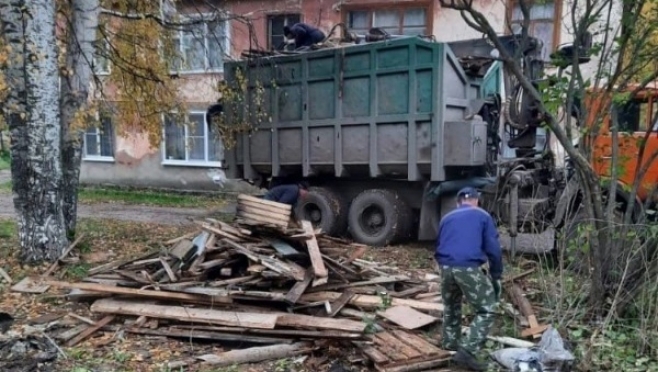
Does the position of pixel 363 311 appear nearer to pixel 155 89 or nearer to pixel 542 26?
pixel 155 89

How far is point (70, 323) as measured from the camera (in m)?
5.70

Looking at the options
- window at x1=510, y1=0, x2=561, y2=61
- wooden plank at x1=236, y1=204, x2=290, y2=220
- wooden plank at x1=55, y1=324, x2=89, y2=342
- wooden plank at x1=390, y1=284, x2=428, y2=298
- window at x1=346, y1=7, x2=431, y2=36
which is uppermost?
window at x1=346, y1=7, x2=431, y2=36

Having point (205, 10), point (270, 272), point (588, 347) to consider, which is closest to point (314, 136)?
point (270, 272)

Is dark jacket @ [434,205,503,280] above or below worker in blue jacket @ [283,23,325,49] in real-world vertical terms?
below

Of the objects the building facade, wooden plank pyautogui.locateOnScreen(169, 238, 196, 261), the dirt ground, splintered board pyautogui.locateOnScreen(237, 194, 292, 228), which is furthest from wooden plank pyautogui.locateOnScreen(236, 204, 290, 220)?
the building facade

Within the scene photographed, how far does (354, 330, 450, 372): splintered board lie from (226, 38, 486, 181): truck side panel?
13.7 feet

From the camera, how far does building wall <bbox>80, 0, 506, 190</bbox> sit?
14180 millimetres

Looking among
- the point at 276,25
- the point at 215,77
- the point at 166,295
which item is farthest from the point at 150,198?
the point at 166,295

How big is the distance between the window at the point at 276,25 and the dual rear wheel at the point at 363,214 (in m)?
7.19

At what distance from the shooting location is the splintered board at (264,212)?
6.94 meters

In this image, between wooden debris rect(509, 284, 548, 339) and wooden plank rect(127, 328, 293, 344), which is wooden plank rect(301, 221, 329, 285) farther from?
wooden debris rect(509, 284, 548, 339)

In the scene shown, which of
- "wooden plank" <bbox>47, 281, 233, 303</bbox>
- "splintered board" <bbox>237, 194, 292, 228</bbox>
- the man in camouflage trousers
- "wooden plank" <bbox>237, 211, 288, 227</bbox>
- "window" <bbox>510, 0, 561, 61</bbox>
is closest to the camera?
the man in camouflage trousers

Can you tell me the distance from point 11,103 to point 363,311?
5.13m

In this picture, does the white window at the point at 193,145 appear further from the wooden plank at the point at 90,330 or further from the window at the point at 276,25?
the wooden plank at the point at 90,330
